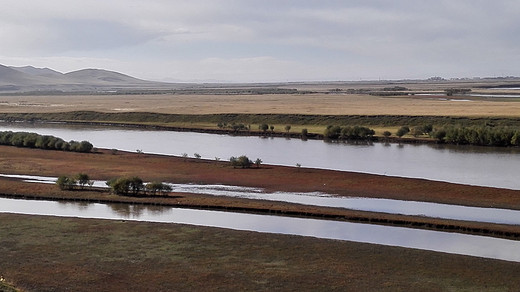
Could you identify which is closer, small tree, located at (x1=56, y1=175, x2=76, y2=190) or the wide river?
small tree, located at (x1=56, y1=175, x2=76, y2=190)

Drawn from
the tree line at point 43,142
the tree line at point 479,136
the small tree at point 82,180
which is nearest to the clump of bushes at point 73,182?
the small tree at point 82,180

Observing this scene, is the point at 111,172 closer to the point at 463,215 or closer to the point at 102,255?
the point at 102,255

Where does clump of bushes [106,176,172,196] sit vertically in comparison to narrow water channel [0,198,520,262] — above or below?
above

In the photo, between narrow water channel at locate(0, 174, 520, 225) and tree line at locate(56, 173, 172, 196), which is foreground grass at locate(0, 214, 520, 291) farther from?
tree line at locate(56, 173, 172, 196)

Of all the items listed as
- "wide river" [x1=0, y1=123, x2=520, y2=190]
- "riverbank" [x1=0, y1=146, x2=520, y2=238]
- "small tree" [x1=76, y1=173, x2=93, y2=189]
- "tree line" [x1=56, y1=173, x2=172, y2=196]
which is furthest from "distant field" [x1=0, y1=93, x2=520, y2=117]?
"small tree" [x1=76, y1=173, x2=93, y2=189]

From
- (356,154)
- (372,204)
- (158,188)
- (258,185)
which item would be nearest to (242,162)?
(258,185)

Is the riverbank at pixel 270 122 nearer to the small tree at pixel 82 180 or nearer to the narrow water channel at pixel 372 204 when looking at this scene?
the narrow water channel at pixel 372 204

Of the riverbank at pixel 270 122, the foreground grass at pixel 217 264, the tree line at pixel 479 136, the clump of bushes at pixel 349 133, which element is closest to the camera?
the foreground grass at pixel 217 264

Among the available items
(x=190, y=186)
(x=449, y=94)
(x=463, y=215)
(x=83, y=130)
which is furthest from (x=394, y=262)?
(x=449, y=94)
